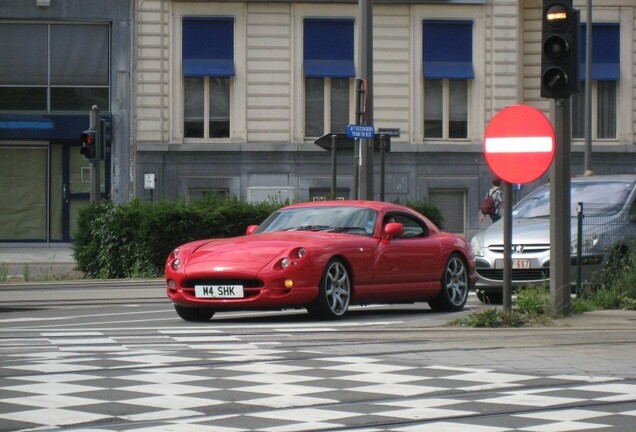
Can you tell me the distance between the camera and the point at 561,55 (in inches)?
607

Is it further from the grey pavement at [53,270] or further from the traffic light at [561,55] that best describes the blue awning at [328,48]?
the traffic light at [561,55]

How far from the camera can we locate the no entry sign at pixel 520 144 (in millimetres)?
15078

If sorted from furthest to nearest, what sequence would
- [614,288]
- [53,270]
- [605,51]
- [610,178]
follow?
[605,51]
[53,270]
[610,178]
[614,288]

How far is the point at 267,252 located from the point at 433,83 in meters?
28.6

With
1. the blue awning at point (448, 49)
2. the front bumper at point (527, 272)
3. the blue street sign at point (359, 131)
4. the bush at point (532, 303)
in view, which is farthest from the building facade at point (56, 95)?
the bush at point (532, 303)

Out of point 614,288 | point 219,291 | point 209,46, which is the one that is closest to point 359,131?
point 614,288

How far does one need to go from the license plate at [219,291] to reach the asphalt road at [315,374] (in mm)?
306

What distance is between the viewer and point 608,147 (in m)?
44.6

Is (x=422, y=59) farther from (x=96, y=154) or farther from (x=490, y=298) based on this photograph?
(x=490, y=298)

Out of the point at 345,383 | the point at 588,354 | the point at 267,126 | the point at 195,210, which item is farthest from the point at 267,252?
the point at 267,126

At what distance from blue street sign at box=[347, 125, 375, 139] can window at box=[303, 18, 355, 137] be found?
51.4ft

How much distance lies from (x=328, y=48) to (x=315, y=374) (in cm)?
3319

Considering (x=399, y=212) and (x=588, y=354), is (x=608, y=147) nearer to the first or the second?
(x=399, y=212)

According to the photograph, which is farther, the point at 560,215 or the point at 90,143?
the point at 90,143
